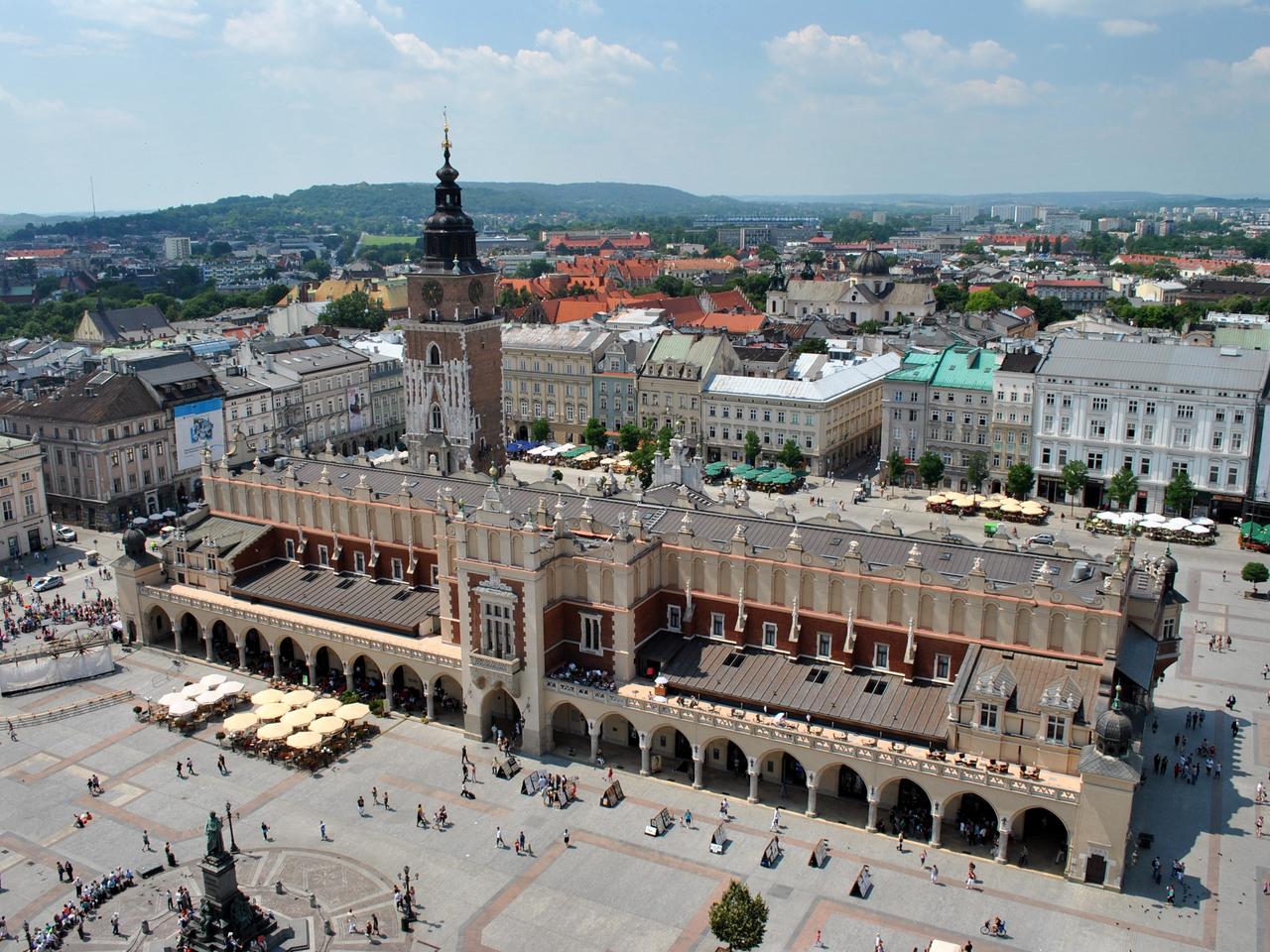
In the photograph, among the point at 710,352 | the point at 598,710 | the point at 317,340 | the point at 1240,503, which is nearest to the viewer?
the point at 598,710

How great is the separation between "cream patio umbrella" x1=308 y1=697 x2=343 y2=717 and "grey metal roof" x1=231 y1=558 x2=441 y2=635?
20.6 feet

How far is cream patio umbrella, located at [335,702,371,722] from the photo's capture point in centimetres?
6412

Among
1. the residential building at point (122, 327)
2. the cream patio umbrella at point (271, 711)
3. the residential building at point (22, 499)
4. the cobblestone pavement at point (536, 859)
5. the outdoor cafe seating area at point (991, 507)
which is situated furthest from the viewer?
the residential building at point (122, 327)

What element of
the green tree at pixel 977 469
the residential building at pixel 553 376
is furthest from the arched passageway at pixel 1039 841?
the residential building at pixel 553 376

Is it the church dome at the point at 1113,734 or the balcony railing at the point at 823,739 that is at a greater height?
the church dome at the point at 1113,734

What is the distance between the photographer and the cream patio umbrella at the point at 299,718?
6338cm

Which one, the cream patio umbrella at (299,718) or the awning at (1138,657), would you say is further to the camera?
the cream patio umbrella at (299,718)

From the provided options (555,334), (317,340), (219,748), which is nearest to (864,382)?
(555,334)

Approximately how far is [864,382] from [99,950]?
109 m

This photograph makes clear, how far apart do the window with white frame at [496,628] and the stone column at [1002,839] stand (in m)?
A: 27.1

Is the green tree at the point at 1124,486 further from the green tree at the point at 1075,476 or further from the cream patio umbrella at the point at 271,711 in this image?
the cream patio umbrella at the point at 271,711

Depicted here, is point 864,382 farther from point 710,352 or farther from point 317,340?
point 317,340

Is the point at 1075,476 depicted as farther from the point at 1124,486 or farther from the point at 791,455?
the point at 791,455

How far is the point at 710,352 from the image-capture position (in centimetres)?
13512
